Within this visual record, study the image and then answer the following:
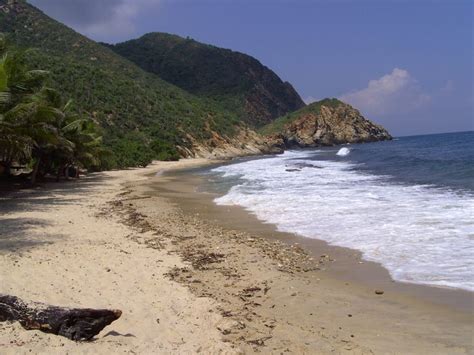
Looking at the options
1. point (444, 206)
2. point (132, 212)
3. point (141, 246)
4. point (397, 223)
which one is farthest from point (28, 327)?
point (444, 206)

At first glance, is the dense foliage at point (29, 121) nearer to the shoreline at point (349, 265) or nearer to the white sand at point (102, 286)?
the white sand at point (102, 286)

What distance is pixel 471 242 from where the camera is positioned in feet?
30.4

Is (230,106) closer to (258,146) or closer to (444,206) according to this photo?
(258,146)

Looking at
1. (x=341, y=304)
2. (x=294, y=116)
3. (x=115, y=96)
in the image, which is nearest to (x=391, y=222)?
(x=341, y=304)

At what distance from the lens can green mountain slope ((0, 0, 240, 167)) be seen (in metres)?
55.0

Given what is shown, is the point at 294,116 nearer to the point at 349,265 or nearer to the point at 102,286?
the point at 349,265

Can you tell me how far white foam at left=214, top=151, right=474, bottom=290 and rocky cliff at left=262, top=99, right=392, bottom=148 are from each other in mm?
86243

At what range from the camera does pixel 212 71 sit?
463ft

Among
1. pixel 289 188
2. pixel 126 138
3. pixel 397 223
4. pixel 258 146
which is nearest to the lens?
pixel 397 223

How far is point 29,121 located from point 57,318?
13569 millimetres

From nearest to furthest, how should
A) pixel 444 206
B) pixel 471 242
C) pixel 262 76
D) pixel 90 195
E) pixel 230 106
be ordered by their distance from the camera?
pixel 471 242 < pixel 444 206 < pixel 90 195 < pixel 230 106 < pixel 262 76

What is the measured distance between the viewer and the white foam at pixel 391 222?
26.4ft

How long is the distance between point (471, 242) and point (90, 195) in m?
15.4

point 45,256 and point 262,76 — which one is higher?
point 262,76
